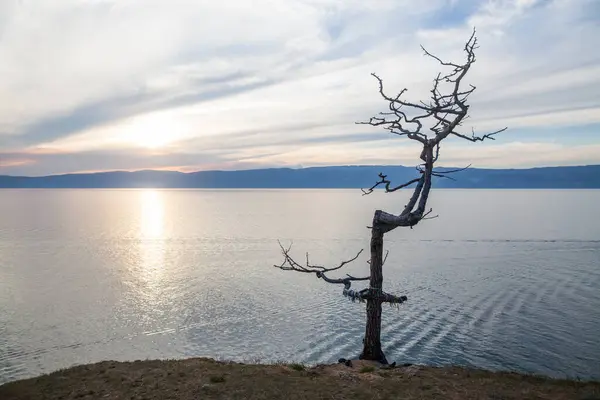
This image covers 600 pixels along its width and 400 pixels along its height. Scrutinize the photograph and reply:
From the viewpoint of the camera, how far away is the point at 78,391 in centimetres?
1466

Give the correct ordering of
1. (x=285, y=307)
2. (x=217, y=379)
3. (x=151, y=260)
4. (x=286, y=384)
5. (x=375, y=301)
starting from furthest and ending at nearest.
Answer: (x=151, y=260) → (x=285, y=307) → (x=375, y=301) → (x=217, y=379) → (x=286, y=384)

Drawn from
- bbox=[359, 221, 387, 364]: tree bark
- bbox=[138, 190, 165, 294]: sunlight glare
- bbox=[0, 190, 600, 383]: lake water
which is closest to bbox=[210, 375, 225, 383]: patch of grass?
bbox=[359, 221, 387, 364]: tree bark

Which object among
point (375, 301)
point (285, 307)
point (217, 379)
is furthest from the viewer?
point (285, 307)

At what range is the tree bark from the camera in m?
17.7

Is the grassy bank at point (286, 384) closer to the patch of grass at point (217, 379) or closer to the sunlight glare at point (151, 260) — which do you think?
the patch of grass at point (217, 379)

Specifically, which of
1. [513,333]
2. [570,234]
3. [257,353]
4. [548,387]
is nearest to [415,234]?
[570,234]

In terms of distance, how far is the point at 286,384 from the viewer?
14.7 metres

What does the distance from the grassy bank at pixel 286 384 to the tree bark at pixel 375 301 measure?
133 cm

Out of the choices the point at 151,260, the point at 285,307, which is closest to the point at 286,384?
the point at 285,307

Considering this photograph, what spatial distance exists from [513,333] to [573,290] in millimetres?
14412

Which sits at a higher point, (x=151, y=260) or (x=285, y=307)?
(x=285, y=307)

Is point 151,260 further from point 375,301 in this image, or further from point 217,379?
point 375,301

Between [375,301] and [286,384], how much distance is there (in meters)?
4.94

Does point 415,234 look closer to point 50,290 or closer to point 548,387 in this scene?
point 50,290
